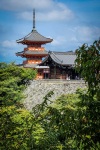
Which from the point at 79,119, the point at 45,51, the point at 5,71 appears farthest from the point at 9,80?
the point at 79,119

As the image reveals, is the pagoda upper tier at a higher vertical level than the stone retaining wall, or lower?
higher

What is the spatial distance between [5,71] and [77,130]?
20110mm

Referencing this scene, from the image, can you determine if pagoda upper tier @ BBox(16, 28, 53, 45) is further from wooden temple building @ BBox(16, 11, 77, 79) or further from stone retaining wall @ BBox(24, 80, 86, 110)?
stone retaining wall @ BBox(24, 80, 86, 110)

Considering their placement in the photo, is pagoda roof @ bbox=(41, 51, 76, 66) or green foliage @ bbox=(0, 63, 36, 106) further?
pagoda roof @ bbox=(41, 51, 76, 66)

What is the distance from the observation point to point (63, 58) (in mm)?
34250

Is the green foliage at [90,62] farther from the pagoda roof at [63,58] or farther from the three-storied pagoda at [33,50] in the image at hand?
the three-storied pagoda at [33,50]

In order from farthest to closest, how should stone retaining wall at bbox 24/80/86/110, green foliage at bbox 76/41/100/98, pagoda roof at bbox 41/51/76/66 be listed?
1. pagoda roof at bbox 41/51/76/66
2. stone retaining wall at bbox 24/80/86/110
3. green foliage at bbox 76/41/100/98

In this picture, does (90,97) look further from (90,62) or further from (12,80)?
(12,80)

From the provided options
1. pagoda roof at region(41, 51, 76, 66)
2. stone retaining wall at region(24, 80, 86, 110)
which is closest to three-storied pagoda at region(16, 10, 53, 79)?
pagoda roof at region(41, 51, 76, 66)

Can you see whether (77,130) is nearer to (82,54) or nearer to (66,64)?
(82,54)

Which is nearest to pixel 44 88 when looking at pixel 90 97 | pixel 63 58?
pixel 63 58

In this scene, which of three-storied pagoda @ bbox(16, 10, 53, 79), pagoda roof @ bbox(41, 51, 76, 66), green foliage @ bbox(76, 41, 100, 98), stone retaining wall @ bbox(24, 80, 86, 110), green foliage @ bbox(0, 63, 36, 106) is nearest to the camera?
green foliage @ bbox(76, 41, 100, 98)

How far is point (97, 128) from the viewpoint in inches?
176

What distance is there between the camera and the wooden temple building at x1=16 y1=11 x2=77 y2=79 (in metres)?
33.4
